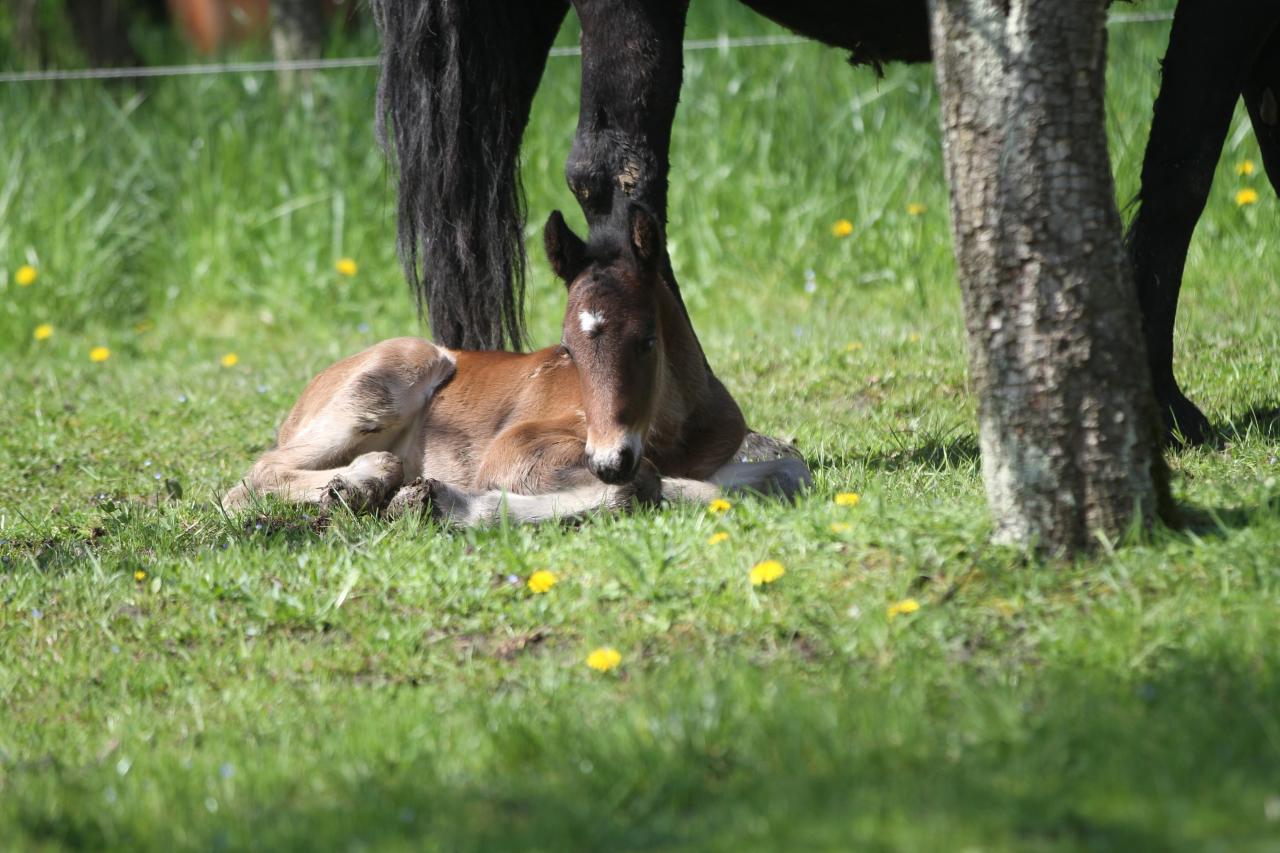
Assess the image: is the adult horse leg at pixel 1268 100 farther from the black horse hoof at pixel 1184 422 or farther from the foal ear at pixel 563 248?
the foal ear at pixel 563 248

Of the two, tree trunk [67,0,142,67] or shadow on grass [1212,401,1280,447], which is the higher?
tree trunk [67,0,142,67]

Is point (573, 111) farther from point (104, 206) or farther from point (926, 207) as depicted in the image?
point (104, 206)

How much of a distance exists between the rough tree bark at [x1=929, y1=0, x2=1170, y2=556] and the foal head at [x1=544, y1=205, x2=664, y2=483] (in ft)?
4.68

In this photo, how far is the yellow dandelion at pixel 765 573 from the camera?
11.5ft

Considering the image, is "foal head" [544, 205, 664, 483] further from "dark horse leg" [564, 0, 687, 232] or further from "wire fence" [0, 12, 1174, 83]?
"wire fence" [0, 12, 1174, 83]

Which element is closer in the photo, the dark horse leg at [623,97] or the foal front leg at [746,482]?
the dark horse leg at [623,97]

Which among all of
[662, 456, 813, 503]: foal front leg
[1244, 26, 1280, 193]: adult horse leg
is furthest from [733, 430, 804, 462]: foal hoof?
[1244, 26, 1280, 193]: adult horse leg

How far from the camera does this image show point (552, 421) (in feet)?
17.0

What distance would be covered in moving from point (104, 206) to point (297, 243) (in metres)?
1.45

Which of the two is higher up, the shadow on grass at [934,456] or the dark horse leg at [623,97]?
the dark horse leg at [623,97]

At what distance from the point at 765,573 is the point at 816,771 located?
957mm

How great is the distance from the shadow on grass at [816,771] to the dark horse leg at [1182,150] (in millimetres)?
2343

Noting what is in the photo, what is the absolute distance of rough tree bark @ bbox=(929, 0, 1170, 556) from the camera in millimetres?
3229

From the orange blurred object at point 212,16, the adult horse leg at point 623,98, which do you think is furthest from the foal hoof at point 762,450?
the orange blurred object at point 212,16
